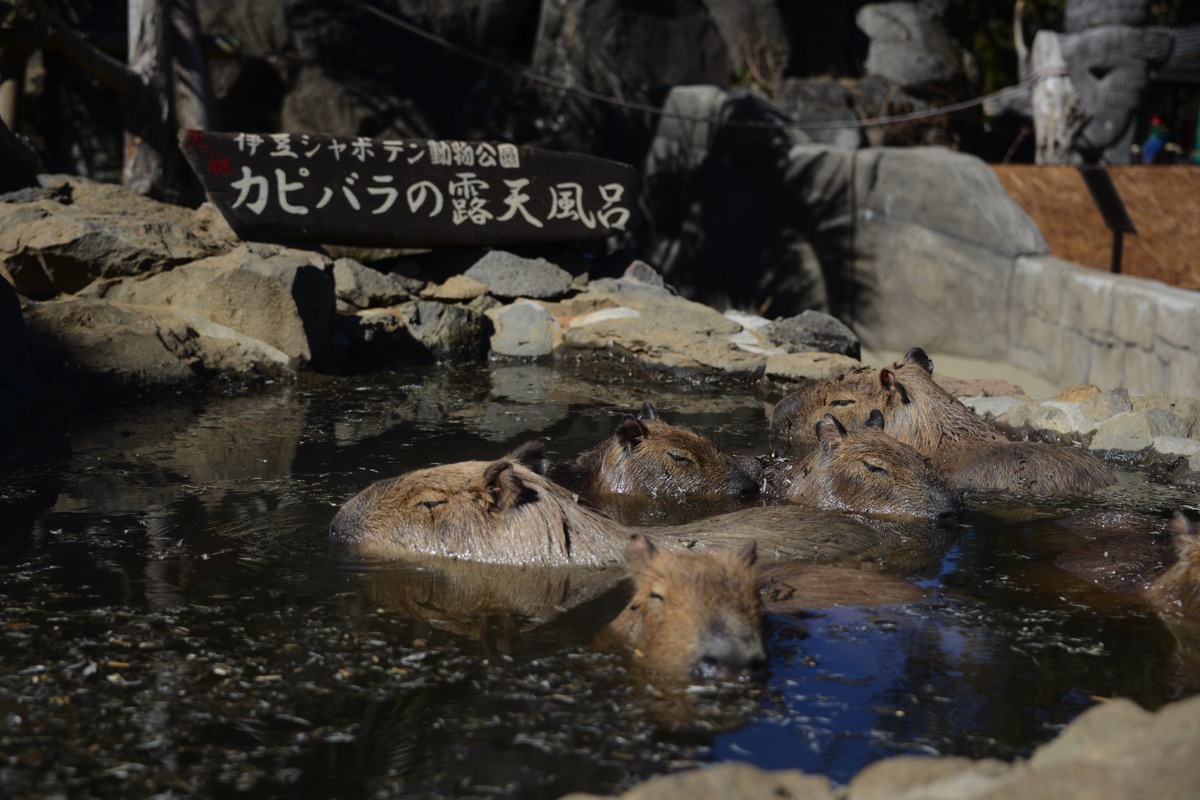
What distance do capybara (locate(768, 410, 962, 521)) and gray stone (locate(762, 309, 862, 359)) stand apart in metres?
4.01

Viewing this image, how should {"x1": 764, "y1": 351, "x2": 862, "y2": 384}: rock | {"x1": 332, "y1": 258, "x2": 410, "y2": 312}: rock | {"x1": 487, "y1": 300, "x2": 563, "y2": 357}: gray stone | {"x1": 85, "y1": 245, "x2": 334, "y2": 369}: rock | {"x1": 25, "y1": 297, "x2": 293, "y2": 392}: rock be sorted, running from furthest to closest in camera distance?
1. {"x1": 487, "y1": 300, "x2": 563, "y2": 357}: gray stone
2. {"x1": 332, "y1": 258, "x2": 410, "y2": 312}: rock
3. {"x1": 764, "y1": 351, "x2": 862, "y2": 384}: rock
4. {"x1": 85, "y1": 245, "x2": 334, "y2": 369}: rock
5. {"x1": 25, "y1": 297, "x2": 293, "y2": 392}: rock

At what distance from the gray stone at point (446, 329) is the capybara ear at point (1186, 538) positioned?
22.0 feet

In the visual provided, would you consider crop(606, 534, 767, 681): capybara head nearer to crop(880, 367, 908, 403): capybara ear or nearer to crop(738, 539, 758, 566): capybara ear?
crop(738, 539, 758, 566): capybara ear

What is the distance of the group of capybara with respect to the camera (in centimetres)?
436

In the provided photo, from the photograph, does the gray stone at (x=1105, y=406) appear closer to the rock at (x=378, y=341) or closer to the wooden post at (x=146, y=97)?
the rock at (x=378, y=341)

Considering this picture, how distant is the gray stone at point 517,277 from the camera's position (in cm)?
1148

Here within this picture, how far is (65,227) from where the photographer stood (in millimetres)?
9461

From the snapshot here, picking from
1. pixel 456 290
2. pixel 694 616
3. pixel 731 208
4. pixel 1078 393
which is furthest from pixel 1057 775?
pixel 731 208

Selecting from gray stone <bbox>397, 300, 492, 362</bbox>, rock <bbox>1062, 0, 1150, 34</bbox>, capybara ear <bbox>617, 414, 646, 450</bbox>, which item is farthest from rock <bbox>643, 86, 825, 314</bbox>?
capybara ear <bbox>617, 414, 646, 450</bbox>

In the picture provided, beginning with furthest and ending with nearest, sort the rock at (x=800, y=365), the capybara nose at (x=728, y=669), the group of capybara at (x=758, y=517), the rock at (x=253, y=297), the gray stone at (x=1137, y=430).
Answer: the rock at (x=800, y=365) → the rock at (x=253, y=297) → the gray stone at (x=1137, y=430) → the group of capybara at (x=758, y=517) → the capybara nose at (x=728, y=669)

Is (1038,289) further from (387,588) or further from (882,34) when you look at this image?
(882,34)

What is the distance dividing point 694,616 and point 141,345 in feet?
19.0

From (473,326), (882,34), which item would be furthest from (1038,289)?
(882,34)

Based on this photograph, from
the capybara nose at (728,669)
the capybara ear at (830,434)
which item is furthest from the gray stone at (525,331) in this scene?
the capybara nose at (728,669)
